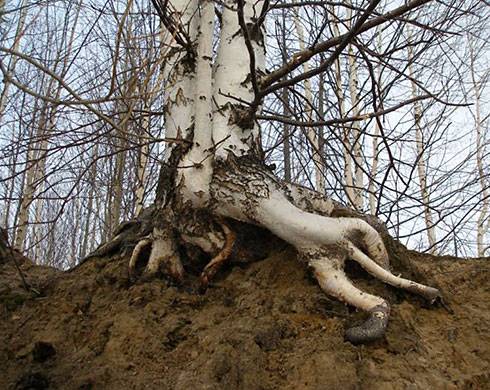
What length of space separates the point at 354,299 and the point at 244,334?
0.50m

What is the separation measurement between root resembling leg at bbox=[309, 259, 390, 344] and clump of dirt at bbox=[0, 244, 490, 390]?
4 centimetres

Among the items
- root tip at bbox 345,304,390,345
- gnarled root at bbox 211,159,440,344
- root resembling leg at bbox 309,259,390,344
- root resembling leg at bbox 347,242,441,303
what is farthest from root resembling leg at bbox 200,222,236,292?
root tip at bbox 345,304,390,345

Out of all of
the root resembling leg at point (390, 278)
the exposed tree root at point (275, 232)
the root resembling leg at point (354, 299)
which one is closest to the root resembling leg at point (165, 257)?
the exposed tree root at point (275, 232)

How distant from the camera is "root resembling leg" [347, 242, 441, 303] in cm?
213

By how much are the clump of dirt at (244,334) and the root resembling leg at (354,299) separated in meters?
0.04

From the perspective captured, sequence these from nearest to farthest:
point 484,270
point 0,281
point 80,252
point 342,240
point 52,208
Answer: point 342,240 → point 484,270 → point 0,281 → point 52,208 → point 80,252

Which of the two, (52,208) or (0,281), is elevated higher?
(52,208)

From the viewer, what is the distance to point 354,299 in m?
2.02

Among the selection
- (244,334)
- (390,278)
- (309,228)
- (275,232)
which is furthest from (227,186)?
(390,278)

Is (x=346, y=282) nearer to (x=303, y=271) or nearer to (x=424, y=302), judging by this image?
(x=303, y=271)

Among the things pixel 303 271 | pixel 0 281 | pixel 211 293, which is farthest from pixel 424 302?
pixel 0 281

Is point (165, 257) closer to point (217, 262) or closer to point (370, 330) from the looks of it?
point (217, 262)

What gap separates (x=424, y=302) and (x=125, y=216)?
25.6 ft

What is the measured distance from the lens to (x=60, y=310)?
2.48 metres
